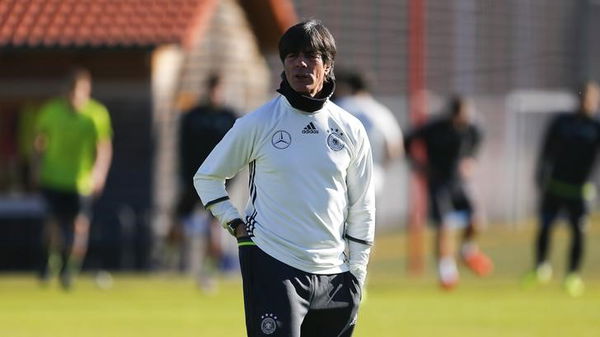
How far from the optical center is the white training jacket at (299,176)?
24.5ft

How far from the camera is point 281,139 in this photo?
747 cm

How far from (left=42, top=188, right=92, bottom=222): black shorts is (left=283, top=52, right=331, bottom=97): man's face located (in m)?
11.6

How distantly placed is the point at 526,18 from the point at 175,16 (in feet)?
46.4

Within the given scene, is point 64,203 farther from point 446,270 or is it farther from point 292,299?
point 292,299

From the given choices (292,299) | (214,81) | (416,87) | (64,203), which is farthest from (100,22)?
(292,299)

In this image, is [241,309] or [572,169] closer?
[241,309]

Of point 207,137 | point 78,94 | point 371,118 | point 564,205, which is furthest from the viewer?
point 564,205

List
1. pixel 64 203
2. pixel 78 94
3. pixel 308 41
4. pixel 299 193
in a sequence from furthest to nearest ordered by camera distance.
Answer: pixel 64 203 → pixel 78 94 → pixel 299 193 → pixel 308 41

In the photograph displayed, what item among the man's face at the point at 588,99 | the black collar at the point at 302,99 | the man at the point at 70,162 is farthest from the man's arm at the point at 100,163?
the black collar at the point at 302,99

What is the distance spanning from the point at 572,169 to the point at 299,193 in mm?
11991

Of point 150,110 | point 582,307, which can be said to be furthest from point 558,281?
point 150,110

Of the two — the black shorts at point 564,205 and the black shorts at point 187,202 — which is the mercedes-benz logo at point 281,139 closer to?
the black shorts at point 187,202

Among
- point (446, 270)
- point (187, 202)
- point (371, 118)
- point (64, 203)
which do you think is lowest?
point (446, 270)

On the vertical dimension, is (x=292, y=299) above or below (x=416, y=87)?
above
